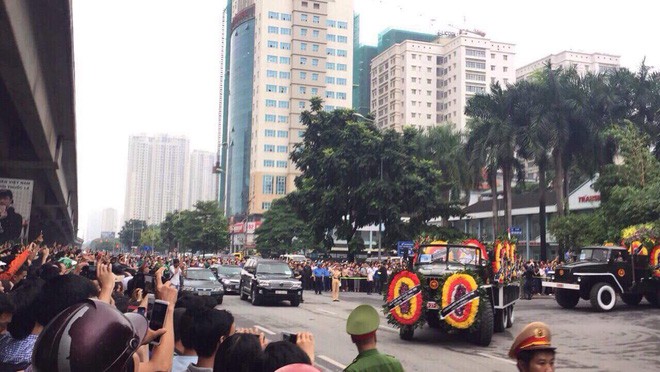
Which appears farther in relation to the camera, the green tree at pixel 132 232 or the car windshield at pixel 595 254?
the green tree at pixel 132 232

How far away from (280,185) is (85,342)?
115236 mm

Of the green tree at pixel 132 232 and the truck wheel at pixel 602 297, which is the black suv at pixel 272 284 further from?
the green tree at pixel 132 232

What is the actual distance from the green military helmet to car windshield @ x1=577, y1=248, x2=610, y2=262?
20.2 metres

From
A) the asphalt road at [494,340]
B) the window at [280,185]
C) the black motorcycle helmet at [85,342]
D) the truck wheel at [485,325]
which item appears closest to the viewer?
the black motorcycle helmet at [85,342]

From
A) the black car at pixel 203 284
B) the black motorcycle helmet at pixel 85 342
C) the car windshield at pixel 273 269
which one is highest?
the black motorcycle helmet at pixel 85 342

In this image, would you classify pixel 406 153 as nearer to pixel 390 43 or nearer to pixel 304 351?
pixel 304 351

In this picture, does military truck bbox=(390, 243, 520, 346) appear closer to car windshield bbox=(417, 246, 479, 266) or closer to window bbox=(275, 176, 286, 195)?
car windshield bbox=(417, 246, 479, 266)

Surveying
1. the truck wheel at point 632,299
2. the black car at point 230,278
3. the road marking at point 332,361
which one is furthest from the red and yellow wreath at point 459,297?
the black car at point 230,278

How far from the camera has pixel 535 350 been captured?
339cm

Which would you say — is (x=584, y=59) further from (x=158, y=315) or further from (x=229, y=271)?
(x=158, y=315)

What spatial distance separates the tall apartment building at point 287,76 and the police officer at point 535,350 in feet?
366

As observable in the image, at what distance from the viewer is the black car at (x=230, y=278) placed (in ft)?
93.8

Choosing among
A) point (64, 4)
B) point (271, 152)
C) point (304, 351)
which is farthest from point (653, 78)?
point (271, 152)

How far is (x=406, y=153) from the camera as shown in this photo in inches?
1674
